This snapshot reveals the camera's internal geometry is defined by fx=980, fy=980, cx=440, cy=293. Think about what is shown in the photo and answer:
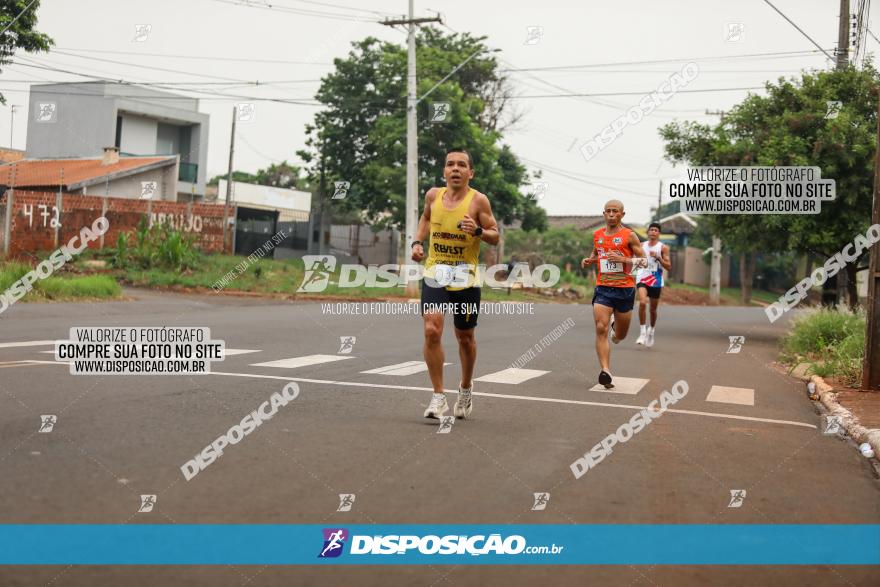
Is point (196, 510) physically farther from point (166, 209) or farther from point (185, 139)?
point (185, 139)

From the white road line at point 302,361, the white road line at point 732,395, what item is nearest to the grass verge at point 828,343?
the white road line at point 732,395

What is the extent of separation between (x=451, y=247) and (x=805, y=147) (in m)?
13.2

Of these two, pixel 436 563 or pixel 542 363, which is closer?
pixel 436 563

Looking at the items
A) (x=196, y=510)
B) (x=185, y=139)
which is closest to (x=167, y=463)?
(x=196, y=510)

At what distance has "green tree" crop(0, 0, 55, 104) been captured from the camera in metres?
26.6

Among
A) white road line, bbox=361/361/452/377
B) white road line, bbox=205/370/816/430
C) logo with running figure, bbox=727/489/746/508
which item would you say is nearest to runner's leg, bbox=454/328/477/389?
white road line, bbox=205/370/816/430

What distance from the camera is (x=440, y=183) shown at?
1555 inches

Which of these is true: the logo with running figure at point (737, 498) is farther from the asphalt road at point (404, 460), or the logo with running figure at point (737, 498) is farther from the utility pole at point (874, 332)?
the utility pole at point (874, 332)

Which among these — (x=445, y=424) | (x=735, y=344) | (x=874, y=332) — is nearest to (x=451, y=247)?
(x=445, y=424)

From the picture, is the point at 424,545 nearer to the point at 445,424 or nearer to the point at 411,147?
the point at 445,424

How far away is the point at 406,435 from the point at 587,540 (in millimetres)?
2541

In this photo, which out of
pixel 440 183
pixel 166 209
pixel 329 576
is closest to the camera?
pixel 329 576

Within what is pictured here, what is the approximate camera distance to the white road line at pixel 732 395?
386 inches

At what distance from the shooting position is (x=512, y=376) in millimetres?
11109
